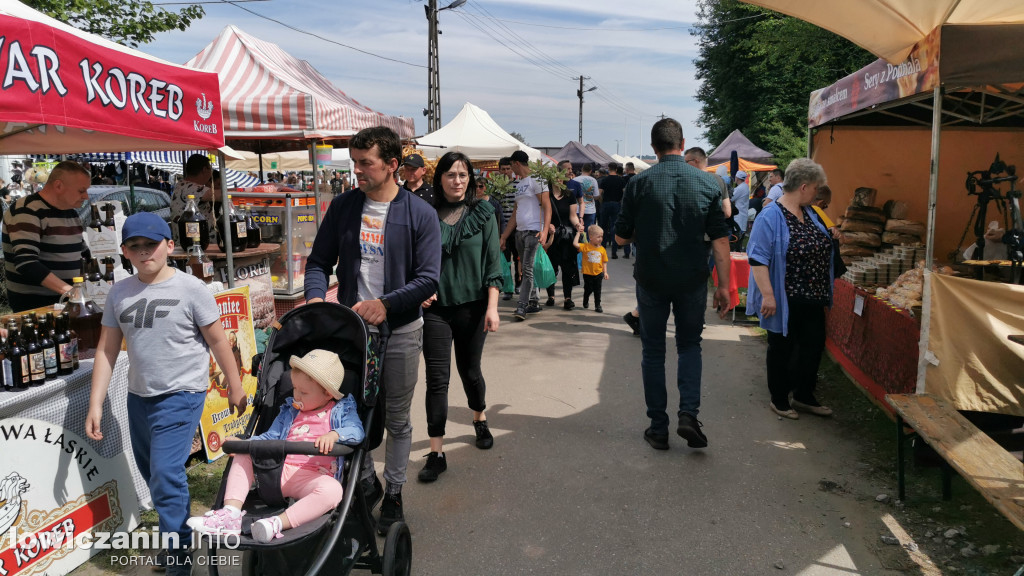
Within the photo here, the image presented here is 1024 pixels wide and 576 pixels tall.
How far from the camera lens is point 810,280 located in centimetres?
500

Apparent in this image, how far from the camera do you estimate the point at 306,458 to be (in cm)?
271

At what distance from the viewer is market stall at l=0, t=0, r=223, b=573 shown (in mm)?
2934

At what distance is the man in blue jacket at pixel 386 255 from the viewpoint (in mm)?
3297

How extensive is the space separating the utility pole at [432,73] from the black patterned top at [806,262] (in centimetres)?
2275

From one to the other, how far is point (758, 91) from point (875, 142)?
2425 centimetres

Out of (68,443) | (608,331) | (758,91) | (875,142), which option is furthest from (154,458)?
(758,91)

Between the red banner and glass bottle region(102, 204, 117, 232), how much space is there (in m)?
0.74

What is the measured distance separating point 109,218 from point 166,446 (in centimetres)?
217

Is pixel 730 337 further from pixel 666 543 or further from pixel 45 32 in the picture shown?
pixel 45 32

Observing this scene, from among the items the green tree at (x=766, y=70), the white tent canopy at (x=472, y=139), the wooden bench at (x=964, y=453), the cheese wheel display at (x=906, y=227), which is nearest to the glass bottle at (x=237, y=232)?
the wooden bench at (x=964, y=453)

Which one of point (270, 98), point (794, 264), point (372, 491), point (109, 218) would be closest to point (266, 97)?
point (270, 98)

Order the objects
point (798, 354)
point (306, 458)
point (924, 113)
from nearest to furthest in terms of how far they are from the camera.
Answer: point (306, 458) → point (798, 354) → point (924, 113)

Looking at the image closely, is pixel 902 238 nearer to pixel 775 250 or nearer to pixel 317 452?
pixel 775 250

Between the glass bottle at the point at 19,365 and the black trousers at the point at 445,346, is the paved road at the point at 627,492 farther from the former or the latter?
the glass bottle at the point at 19,365
